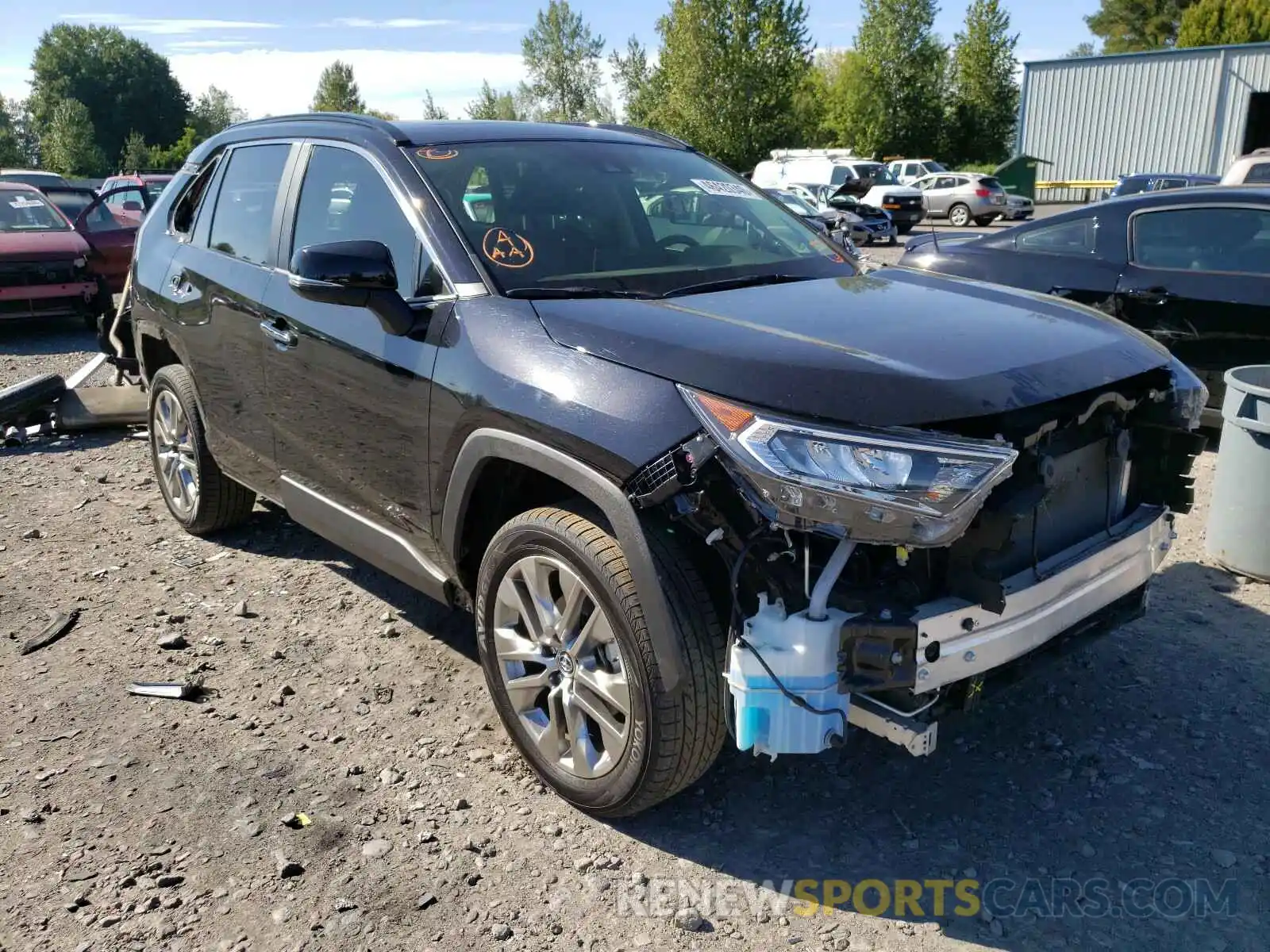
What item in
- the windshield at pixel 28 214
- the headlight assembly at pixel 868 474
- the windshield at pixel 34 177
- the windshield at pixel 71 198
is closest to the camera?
the headlight assembly at pixel 868 474

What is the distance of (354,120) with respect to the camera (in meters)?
3.89

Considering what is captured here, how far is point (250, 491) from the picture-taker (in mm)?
5125

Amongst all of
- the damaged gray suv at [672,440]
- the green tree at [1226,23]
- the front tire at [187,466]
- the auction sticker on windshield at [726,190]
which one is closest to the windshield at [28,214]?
the front tire at [187,466]

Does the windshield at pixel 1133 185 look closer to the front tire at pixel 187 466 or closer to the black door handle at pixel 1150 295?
the black door handle at pixel 1150 295

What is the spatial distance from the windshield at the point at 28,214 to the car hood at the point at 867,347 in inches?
453

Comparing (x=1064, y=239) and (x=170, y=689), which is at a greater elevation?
(x=1064, y=239)

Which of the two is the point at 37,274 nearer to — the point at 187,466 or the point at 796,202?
the point at 187,466

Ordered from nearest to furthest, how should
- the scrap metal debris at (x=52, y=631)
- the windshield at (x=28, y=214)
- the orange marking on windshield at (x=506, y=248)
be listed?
the orange marking on windshield at (x=506, y=248) → the scrap metal debris at (x=52, y=631) → the windshield at (x=28, y=214)

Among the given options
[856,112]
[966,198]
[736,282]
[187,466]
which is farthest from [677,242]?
[856,112]

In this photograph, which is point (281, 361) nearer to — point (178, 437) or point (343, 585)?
point (343, 585)

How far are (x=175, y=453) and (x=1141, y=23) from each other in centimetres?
7383

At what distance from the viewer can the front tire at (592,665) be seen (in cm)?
258

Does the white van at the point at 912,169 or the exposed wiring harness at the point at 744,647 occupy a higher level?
the exposed wiring harness at the point at 744,647

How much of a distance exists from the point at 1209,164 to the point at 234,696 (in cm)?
4120
